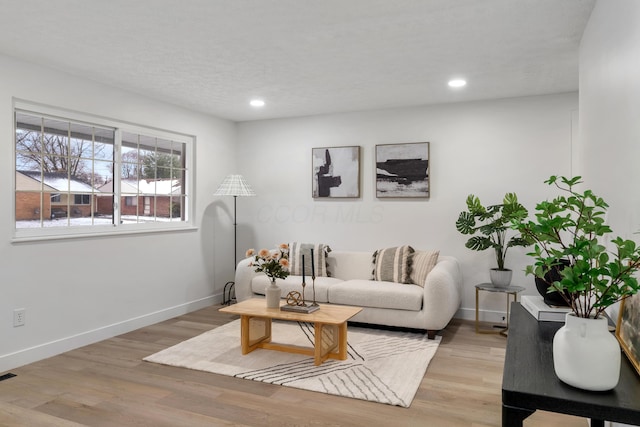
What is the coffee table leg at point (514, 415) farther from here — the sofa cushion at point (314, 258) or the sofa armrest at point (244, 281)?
the sofa armrest at point (244, 281)

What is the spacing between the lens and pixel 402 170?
5.20 m

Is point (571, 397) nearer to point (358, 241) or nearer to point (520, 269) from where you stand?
point (520, 269)

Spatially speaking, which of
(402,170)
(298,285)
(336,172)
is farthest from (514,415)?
(336,172)

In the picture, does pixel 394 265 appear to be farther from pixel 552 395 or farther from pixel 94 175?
pixel 552 395

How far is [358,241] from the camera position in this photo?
544 cm

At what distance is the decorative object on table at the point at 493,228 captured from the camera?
433 centimetres

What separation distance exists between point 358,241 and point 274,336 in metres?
1.69

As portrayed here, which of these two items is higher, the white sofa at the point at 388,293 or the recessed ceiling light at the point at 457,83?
the recessed ceiling light at the point at 457,83

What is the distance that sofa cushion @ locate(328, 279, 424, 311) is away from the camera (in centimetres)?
423

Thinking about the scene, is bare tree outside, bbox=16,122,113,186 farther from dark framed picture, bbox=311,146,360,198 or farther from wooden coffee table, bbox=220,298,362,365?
dark framed picture, bbox=311,146,360,198

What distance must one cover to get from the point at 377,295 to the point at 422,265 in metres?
0.64

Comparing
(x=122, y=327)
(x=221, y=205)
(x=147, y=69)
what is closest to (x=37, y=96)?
(x=147, y=69)

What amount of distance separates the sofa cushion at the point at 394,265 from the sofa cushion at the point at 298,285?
1.50 feet

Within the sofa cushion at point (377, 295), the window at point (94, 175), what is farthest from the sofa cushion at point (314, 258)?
the window at point (94, 175)
